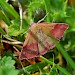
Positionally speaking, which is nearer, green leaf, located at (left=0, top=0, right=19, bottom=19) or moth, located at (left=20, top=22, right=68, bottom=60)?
moth, located at (left=20, top=22, right=68, bottom=60)

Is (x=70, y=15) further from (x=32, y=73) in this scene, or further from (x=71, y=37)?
(x=32, y=73)

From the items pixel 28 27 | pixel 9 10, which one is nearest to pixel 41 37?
A: pixel 28 27

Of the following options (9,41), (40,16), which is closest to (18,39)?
(9,41)

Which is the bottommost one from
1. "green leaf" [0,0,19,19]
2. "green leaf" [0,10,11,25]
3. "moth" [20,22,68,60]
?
"moth" [20,22,68,60]

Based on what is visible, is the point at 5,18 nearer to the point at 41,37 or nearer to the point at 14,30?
the point at 14,30

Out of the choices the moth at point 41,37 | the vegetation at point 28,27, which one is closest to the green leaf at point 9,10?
the vegetation at point 28,27

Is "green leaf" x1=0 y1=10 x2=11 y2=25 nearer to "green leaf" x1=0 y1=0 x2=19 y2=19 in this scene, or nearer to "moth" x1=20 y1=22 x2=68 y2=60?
"green leaf" x1=0 y1=0 x2=19 y2=19

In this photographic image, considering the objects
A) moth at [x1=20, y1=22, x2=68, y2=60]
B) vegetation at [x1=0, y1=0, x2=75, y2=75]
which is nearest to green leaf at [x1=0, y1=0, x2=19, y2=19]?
vegetation at [x1=0, y1=0, x2=75, y2=75]
